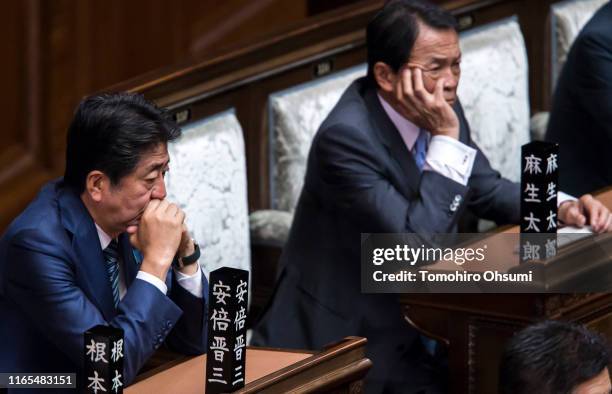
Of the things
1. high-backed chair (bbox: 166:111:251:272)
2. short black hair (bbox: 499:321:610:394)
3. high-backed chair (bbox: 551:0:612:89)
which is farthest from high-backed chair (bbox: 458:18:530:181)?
short black hair (bbox: 499:321:610:394)

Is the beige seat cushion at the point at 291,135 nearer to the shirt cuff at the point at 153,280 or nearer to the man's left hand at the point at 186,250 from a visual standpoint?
the man's left hand at the point at 186,250

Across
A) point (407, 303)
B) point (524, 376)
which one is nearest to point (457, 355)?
point (407, 303)

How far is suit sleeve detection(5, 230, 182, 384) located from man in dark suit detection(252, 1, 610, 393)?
0.64 metres

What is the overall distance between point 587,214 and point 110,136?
3.13 ft

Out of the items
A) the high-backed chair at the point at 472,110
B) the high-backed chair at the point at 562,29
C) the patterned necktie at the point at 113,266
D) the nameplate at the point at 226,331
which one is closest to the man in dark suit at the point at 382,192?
the high-backed chair at the point at 472,110

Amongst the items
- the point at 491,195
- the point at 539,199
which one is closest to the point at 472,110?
the point at 491,195

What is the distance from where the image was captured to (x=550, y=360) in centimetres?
177

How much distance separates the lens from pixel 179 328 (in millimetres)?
2146

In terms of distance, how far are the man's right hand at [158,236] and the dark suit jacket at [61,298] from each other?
0.04 meters

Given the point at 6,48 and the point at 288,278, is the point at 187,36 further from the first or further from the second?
the point at 288,278

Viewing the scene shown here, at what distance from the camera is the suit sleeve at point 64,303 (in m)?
1.98

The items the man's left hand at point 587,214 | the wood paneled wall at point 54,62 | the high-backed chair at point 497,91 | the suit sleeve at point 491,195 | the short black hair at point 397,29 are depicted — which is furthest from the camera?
the high-backed chair at point 497,91

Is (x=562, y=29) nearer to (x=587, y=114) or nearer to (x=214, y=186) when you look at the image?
(x=587, y=114)

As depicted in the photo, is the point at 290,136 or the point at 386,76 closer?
the point at 386,76
